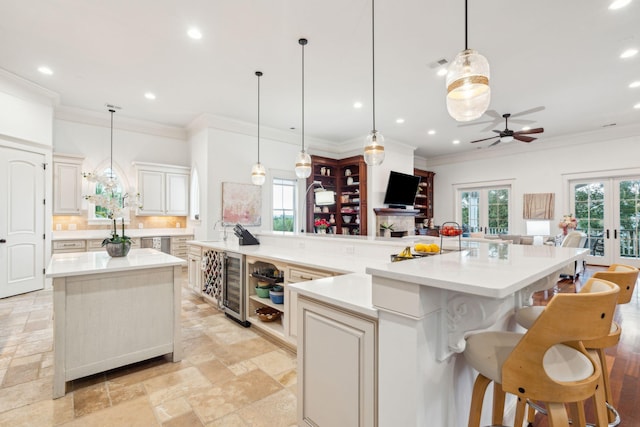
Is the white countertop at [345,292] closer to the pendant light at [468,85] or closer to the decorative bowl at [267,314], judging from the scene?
the pendant light at [468,85]

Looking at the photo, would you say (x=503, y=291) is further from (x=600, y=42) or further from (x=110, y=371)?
(x=600, y=42)

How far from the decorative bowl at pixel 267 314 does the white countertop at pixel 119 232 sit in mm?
3785

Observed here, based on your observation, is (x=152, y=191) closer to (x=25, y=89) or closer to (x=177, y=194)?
(x=177, y=194)

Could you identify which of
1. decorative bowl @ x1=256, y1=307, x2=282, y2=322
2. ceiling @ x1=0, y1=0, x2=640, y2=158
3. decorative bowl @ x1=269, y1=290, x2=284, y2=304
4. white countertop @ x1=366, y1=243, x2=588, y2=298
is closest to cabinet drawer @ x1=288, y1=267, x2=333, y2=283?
decorative bowl @ x1=269, y1=290, x2=284, y2=304

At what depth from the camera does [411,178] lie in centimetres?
802

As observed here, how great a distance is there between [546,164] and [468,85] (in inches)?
306

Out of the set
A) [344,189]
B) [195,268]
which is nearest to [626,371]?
[195,268]

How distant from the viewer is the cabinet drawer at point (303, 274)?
246 cm

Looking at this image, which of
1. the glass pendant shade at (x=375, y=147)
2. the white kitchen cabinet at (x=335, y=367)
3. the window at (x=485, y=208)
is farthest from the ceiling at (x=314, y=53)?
the window at (x=485, y=208)

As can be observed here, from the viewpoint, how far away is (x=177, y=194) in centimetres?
654

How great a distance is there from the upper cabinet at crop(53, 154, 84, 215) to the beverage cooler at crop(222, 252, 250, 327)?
388 centimetres

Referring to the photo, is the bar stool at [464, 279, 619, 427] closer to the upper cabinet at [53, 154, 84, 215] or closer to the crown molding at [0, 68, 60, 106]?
the crown molding at [0, 68, 60, 106]

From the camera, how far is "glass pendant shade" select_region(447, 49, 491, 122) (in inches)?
72.9

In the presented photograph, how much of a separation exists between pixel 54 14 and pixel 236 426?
406 cm
